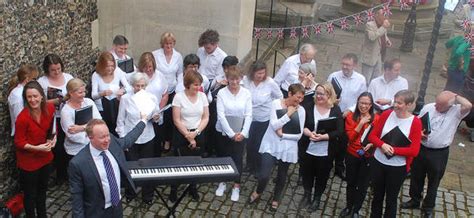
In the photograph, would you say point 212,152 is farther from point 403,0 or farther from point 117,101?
point 403,0

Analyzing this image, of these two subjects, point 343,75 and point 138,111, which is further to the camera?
point 343,75

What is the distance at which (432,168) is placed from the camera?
652 cm

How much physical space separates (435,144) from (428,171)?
393 millimetres

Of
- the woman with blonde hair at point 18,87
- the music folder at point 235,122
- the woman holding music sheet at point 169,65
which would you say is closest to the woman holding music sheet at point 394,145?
the music folder at point 235,122

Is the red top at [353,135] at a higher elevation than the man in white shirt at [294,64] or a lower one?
lower

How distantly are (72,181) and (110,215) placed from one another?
528 millimetres

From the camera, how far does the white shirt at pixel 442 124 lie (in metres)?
6.30

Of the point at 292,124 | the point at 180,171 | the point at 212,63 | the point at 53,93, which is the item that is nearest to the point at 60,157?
the point at 53,93

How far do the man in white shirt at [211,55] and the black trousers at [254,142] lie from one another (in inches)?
34.5

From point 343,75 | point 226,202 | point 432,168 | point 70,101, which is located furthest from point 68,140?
point 432,168

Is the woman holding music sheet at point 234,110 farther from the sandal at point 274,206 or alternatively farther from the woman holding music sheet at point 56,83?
the woman holding music sheet at point 56,83

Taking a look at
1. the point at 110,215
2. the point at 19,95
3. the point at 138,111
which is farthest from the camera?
the point at 138,111

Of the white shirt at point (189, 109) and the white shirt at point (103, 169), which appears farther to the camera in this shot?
the white shirt at point (189, 109)

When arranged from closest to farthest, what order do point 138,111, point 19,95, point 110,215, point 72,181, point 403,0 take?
point 72,181, point 110,215, point 19,95, point 138,111, point 403,0
